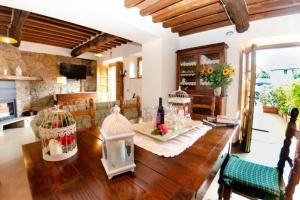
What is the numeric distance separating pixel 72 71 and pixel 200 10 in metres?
5.44

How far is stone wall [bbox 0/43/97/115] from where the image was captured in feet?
15.3

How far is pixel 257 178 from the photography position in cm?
120

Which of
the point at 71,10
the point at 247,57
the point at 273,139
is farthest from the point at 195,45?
the point at 273,139

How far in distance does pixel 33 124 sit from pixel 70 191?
222cm

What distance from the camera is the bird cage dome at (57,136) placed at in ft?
2.98

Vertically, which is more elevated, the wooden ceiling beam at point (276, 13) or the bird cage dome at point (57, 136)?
the wooden ceiling beam at point (276, 13)

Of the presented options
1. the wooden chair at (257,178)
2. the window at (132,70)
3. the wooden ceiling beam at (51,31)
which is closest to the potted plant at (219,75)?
the wooden chair at (257,178)

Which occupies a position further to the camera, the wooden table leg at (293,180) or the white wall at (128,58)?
the white wall at (128,58)

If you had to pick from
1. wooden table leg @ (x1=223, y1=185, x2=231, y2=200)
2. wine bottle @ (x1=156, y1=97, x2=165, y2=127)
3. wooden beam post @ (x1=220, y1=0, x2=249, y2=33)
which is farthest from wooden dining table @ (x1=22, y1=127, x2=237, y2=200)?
wooden beam post @ (x1=220, y1=0, x2=249, y2=33)

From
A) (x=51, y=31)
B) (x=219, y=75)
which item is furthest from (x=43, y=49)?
(x=219, y=75)

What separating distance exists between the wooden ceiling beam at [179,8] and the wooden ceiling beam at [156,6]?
9 cm

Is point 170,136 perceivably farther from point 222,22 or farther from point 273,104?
point 273,104

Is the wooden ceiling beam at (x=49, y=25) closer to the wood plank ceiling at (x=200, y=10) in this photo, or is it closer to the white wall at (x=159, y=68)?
the white wall at (x=159, y=68)

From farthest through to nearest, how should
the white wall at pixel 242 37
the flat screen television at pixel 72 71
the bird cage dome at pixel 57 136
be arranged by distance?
the flat screen television at pixel 72 71 → the white wall at pixel 242 37 → the bird cage dome at pixel 57 136
